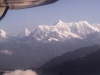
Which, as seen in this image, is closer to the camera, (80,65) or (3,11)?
(3,11)

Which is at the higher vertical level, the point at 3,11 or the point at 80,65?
the point at 80,65

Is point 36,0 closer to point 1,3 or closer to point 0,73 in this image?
point 1,3

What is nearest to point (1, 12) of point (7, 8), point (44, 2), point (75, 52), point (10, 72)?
point (7, 8)

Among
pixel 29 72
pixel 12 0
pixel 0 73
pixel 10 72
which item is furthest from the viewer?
pixel 10 72

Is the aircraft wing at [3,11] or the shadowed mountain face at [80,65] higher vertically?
the shadowed mountain face at [80,65]

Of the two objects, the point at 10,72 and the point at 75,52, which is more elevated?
the point at 75,52

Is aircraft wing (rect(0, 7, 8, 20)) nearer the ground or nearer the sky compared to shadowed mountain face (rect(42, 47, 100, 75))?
nearer the ground

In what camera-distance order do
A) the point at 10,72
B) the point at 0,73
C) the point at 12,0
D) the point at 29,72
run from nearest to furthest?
the point at 12,0 < the point at 29,72 < the point at 0,73 < the point at 10,72

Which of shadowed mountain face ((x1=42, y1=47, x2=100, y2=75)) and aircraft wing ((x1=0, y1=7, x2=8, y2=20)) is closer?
aircraft wing ((x1=0, y1=7, x2=8, y2=20))

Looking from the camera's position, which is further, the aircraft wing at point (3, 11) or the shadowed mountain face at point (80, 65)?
the shadowed mountain face at point (80, 65)

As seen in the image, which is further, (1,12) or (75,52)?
(75,52)
